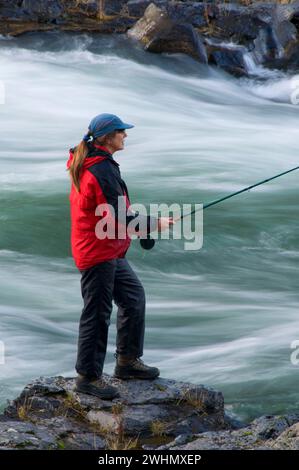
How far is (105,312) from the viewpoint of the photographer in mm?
5793

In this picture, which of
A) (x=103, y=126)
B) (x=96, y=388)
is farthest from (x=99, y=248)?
(x=96, y=388)

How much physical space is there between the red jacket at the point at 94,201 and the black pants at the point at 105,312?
0.07 m

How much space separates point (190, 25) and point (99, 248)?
15.0m

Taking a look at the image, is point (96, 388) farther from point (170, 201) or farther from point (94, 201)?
point (170, 201)

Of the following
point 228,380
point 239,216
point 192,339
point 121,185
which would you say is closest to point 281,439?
point 121,185

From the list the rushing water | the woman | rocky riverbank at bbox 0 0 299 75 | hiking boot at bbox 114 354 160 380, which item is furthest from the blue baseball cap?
rocky riverbank at bbox 0 0 299 75

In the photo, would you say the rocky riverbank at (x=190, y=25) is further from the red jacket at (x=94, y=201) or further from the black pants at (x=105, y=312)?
the red jacket at (x=94, y=201)

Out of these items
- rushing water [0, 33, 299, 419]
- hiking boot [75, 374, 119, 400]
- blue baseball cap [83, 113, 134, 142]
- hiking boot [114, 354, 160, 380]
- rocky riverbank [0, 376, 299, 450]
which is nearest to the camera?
rocky riverbank [0, 376, 299, 450]

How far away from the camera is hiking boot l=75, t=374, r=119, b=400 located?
230 inches

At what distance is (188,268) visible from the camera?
10.7m

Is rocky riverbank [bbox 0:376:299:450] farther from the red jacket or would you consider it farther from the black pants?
the red jacket

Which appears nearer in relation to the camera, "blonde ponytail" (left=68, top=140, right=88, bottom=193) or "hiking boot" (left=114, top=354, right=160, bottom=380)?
"blonde ponytail" (left=68, top=140, right=88, bottom=193)

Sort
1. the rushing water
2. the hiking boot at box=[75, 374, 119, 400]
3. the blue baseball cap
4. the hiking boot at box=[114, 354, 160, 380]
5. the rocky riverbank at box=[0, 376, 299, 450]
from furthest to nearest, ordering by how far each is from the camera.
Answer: the rushing water < the hiking boot at box=[114, 354, 160, 380] < the hiking boot at box=[75, 374, 119, 400] < the blue baseball cap < the rocky riverbank at box=[0, 376, 299, 450]
